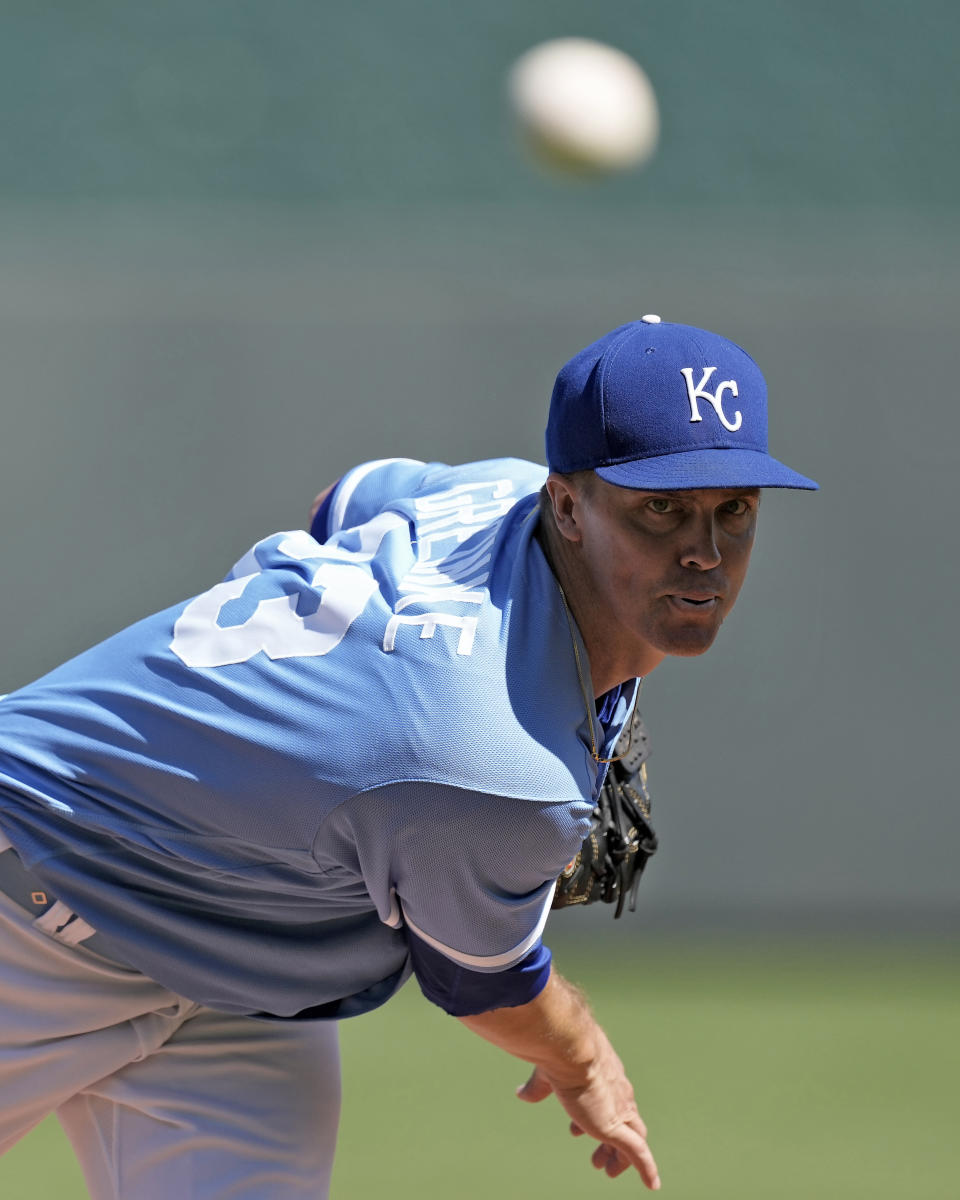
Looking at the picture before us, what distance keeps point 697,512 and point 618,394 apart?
7.6 inches

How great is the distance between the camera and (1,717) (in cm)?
240

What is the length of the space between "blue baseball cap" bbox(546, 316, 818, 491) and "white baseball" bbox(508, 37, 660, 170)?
339 centimetres

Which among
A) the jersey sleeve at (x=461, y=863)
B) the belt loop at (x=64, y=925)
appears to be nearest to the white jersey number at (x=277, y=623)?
the jersey sleeve at (x=461, y=863)

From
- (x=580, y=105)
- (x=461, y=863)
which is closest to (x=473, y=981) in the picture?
(x=461, y=863)

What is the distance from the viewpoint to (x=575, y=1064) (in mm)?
2596

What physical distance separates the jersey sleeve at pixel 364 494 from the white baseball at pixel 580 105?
9.10 ft

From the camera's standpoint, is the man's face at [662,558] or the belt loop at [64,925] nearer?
the man's face at [662,558]

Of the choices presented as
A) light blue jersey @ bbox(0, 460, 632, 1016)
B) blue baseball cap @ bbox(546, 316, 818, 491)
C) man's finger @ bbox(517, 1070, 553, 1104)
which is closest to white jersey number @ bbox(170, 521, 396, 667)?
light blue jersey @ bbox(0, 460, 632, 1016)

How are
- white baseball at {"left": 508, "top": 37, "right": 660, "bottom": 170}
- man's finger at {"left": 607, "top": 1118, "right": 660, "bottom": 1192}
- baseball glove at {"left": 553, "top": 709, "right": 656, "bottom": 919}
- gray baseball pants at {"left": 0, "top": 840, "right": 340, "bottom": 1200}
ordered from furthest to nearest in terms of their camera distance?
white baseball at {"left": 508, "top": 37, "right": 660, "bottom": 170}, baseball glove at {"left": 553, "top": 709, "right": 656, "bottom": 919}, man's finger at {"left": 607, "top": 1118, "right": 660, "bottom": 1192}, gray baseball pants at {"left": 0, "top": 840, "right": 340, "bottom": 1200}

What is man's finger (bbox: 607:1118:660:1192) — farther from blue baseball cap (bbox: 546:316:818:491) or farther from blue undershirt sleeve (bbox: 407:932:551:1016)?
blue baseball cap (bbox: 546:316:818:491)

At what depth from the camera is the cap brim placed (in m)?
2.10

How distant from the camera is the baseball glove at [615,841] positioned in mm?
2809

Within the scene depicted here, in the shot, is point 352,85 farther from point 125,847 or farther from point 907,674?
point 125,847

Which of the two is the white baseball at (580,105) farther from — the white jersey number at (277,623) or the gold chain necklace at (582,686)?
the gold chain necklace at (582,686)
